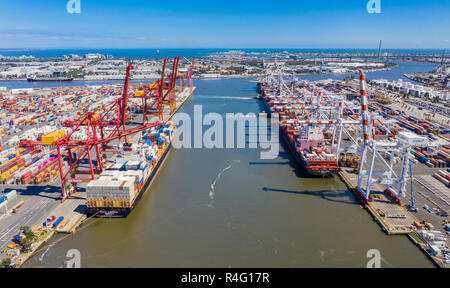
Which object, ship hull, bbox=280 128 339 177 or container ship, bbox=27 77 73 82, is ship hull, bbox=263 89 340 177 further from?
container ship, bbox=27 77 73 82

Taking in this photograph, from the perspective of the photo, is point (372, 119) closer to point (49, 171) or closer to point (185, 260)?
point (185, 260)

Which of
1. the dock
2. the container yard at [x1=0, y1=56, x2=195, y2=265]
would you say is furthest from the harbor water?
the container yard at [x1=0, y1=56, x2=195, y2=265]

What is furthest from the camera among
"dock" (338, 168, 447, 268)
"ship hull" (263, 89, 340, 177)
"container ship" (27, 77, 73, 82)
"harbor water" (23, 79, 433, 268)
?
"container ship" (27, 77, 73, 82)

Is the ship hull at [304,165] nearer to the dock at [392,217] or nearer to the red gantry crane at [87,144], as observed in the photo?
the dock at [392,217]

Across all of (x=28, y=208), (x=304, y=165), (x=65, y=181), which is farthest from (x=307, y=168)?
(x=28, y=208)

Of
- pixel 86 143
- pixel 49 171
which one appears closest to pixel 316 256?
pixel 86 143

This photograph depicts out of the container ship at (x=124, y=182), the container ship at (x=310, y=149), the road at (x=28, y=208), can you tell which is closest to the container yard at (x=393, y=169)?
the container ship at (x=310, y=149)

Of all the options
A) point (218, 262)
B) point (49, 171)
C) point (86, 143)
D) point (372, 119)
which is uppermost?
point (372, 119)

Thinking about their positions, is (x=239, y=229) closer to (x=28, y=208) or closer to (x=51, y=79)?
(x=28, y=208)
